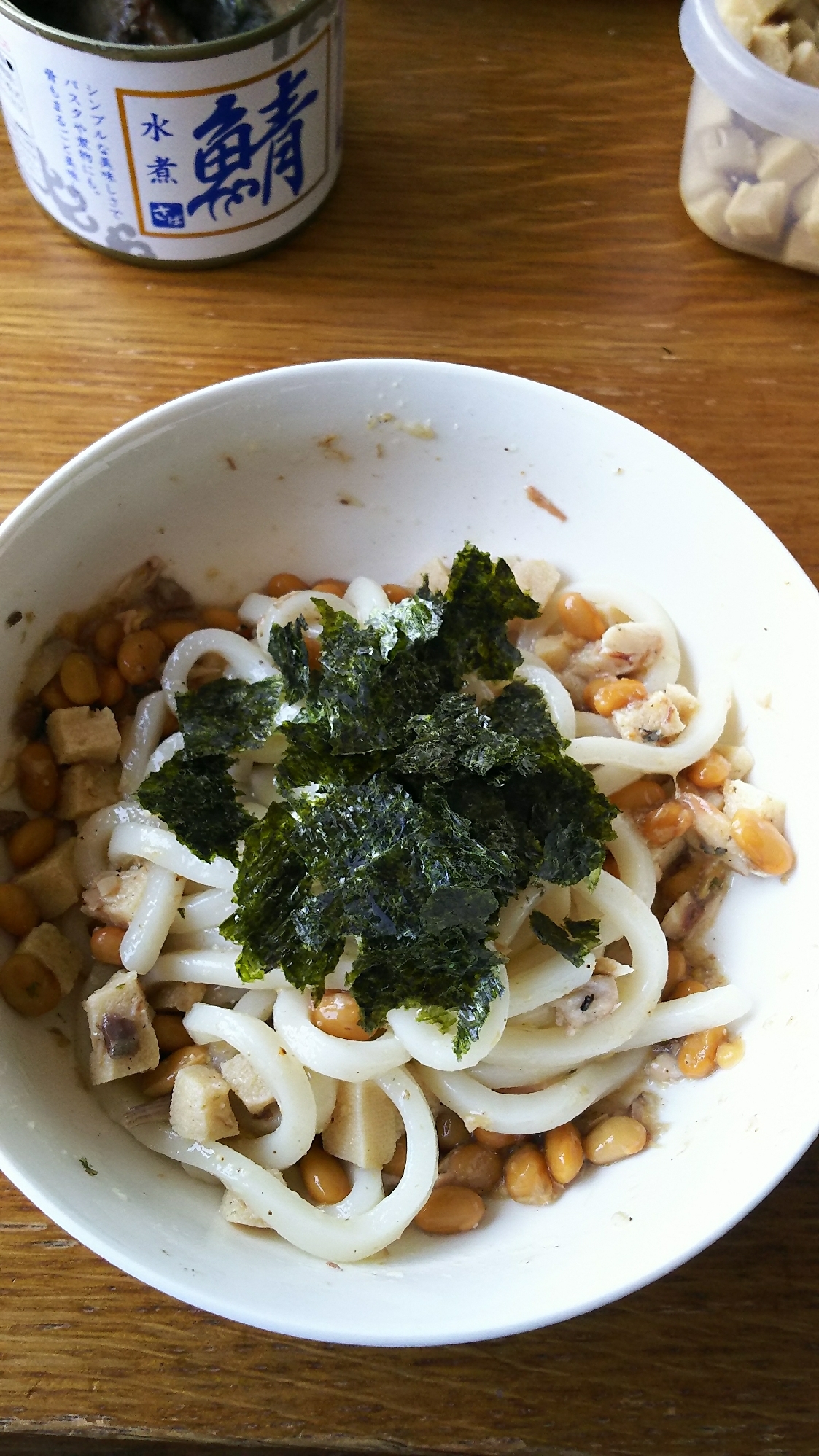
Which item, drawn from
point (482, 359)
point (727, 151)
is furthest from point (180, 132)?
point (727, 151)

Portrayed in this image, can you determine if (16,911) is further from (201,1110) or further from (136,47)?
(136,47)

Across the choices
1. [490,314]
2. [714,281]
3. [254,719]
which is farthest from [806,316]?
[254,719]

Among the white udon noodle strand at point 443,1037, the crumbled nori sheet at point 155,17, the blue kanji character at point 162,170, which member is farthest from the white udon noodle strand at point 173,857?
the crumbled nori sheet at point 155,17

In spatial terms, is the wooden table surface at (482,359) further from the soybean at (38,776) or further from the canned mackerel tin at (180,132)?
the soybean at (38,776)

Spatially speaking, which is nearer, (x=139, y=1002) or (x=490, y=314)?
(x=139, y=1002)

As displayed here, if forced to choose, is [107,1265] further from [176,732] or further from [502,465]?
[502,465]
